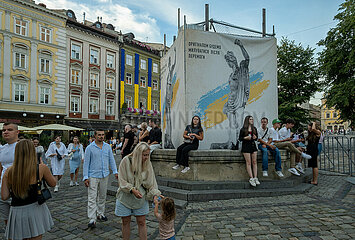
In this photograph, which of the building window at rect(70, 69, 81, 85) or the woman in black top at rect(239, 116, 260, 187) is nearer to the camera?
the woman in black top at rect(239, 116, 260, 187)

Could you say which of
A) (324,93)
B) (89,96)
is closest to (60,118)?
(89,96)

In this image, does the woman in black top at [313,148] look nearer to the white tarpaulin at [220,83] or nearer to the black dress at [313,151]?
the black dress at [313,151]

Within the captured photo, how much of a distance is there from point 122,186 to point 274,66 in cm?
773

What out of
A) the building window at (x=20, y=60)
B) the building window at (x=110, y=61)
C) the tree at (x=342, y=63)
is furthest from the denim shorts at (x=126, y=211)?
the building window at (x=110, y=61)

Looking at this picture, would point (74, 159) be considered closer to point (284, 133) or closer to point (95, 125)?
point (284, 133)

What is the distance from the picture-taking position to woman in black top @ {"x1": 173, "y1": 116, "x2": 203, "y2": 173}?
6621mm

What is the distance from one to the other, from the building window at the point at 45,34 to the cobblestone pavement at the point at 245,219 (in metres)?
25.8

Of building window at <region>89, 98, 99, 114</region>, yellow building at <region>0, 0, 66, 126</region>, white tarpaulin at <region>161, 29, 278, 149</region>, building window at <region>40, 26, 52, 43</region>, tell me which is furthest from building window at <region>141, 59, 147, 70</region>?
white tarpaulin at <region>161, 29, 278, 149</region>

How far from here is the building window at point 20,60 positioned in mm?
24875

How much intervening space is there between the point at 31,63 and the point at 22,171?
90.9ft

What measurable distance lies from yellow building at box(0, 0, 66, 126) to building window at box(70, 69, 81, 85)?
1.18m

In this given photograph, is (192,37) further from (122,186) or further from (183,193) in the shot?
(122,186)

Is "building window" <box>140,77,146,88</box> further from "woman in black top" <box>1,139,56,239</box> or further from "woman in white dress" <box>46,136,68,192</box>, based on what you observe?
"woman in black top" <box>1,139,56,239</box>

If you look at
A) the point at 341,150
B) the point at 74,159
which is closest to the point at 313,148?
the point at 341,150
